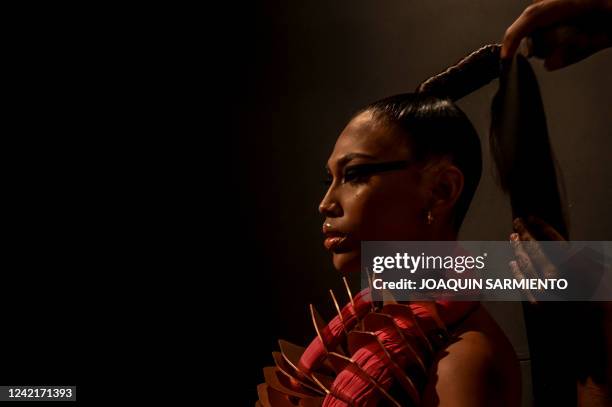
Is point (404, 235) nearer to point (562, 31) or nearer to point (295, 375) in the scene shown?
point (295, 375)

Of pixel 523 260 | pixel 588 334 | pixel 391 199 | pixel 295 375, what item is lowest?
pixel 295 375

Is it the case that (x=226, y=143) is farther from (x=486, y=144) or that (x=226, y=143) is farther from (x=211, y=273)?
(x=486, y=144)

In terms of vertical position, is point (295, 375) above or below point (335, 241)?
below

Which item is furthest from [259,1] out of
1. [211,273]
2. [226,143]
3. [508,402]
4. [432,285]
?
[508,402]

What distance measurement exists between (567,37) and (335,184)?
1.73 ft

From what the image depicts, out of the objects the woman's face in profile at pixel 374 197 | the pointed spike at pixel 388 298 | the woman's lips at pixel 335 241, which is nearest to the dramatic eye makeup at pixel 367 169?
the woman's face in profile at pixel 374 197

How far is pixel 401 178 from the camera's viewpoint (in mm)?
1248

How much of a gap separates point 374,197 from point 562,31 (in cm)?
49

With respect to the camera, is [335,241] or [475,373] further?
[335,241]

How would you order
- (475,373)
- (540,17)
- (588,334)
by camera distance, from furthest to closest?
(540,17) < (588,334) < (475,373)

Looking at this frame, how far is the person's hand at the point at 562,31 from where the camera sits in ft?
4.17

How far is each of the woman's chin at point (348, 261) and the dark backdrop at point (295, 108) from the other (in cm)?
52

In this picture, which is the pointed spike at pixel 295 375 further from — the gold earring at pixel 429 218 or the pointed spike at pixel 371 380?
the gold earring at pixel 429 218

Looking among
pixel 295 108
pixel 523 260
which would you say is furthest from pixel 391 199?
pixel 295 108
